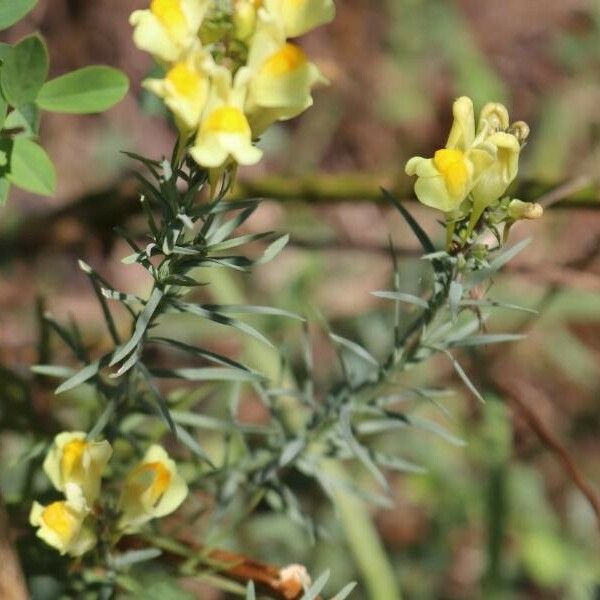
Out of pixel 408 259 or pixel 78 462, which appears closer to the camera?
pixel 78 462

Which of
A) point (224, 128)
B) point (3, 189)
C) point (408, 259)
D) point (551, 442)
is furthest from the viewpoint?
point (408, 259)

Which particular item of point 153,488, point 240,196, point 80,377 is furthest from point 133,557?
point 240,196

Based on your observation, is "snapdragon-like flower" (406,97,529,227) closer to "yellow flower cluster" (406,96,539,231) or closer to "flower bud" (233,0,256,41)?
"yellow flower cluster" (406,96,539,231)

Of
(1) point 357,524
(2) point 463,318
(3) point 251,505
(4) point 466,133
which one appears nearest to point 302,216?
(1) point 357,524

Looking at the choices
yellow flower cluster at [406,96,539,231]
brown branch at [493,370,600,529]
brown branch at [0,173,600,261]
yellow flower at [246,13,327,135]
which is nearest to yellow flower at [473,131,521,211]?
yellow flower cluster at [406,96,539,231]

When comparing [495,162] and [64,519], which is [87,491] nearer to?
[64,519]

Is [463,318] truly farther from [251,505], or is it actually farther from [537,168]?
[537,168]

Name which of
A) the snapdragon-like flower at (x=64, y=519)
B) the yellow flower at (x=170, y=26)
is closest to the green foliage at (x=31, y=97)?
the yellow flower at (x=170, y=26)
